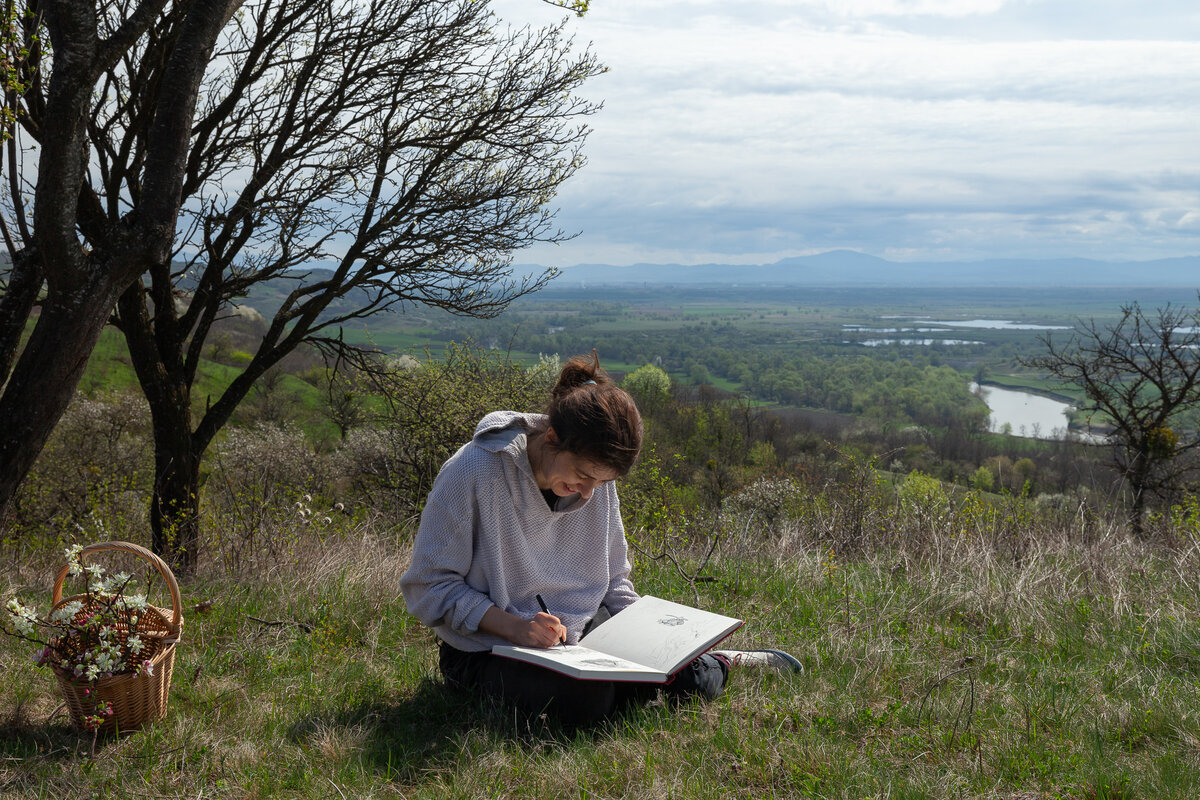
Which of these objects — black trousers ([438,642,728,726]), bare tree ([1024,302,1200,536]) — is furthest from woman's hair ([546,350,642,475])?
bare tree ([1024,302,1200,536])

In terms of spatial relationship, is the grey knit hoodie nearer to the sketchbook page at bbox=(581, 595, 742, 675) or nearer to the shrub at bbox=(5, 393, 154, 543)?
the sketchbook page at bbox=(581, 595, 742, 675)

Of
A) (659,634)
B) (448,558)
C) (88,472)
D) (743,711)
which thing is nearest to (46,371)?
(448,558)

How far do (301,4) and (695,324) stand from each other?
10234cm

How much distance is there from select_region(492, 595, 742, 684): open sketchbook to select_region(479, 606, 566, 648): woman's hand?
34 mm

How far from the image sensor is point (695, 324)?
4250 inches

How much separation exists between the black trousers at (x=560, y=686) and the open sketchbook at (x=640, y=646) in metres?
0.13

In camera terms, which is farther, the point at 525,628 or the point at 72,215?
Answer: the point at 72,215

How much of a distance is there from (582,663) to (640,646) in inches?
13.3

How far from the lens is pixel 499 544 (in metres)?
2.85

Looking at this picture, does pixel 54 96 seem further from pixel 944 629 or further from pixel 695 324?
pixel 695 324

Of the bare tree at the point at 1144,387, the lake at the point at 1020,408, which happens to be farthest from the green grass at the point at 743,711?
the lake at the point at 1020,408

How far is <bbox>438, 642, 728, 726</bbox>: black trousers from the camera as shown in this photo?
2.78m

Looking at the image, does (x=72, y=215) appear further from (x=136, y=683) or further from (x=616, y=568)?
→ (x=616, y=568)

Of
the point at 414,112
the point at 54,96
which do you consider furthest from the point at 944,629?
the point at 414,112
